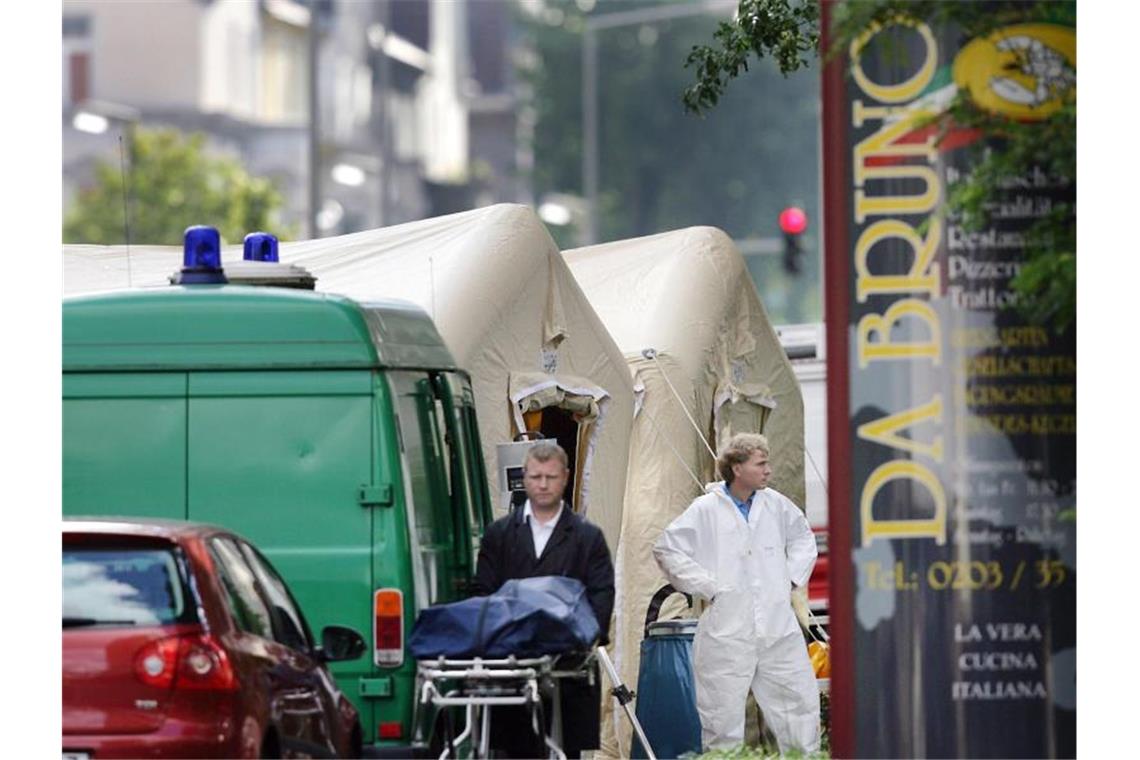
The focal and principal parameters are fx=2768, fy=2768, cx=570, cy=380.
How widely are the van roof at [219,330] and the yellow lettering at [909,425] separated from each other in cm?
270

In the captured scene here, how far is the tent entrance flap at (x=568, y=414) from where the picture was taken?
15.3 m

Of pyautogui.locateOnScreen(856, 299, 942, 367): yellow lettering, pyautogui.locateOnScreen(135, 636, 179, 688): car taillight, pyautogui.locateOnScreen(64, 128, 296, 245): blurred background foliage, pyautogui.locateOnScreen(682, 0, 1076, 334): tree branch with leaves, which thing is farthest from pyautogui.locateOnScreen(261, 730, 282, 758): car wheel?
pyautogui.locateOnScreen(64, 128, 296, 245): blurred background foliage

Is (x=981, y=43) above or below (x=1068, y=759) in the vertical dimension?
above

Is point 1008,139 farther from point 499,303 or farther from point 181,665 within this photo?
point 499,303

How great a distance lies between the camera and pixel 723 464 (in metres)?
14.5

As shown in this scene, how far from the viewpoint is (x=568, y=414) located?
1723 cm

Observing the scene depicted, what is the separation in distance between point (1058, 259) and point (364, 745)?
3.76 meters

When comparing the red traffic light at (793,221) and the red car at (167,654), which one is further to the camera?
the red traffic light at (793,221)

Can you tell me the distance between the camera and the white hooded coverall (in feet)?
47.4

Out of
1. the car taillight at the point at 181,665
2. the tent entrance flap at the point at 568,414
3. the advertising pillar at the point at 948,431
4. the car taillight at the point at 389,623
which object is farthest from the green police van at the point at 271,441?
the tent entrance flap at the point at 568,414

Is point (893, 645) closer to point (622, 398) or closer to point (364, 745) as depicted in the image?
point (364, 745)

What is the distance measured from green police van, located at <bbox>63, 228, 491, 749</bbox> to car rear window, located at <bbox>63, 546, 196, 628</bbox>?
1685mm

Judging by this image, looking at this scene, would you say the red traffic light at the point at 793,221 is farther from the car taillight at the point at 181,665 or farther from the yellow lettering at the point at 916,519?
the car taillight at the point at 181,665
